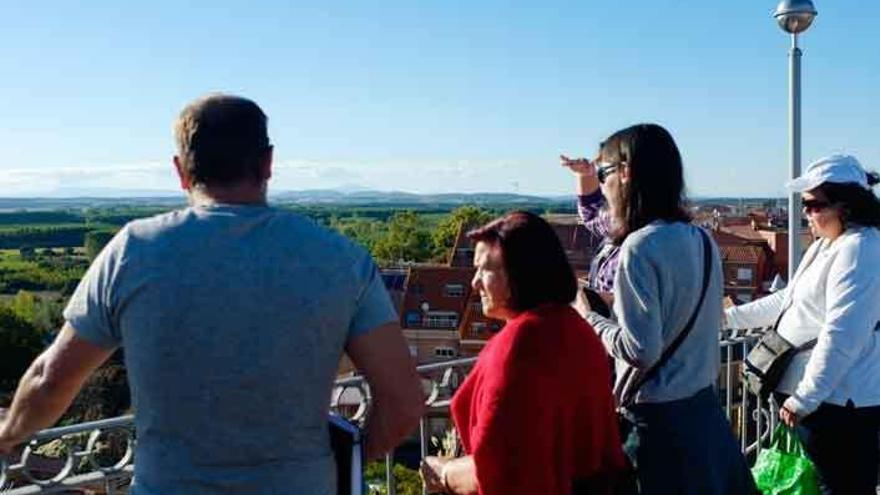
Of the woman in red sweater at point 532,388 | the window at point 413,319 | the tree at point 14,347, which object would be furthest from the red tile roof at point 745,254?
the woman in red sweater at point 532,388

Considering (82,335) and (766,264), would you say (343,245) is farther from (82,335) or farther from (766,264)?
(766,264)

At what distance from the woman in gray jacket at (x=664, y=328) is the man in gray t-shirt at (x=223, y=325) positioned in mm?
881

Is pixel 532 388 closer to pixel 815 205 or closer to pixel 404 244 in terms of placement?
pixel 815 205

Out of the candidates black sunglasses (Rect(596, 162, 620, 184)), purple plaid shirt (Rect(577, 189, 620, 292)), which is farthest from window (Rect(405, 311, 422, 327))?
black sunglasses (Rect(596, 162, 620, 184))

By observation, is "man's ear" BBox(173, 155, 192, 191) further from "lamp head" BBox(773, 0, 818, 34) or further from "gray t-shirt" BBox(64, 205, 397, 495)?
"lamp head" BBox(773, 0, 818, 34)

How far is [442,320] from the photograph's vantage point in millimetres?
42250

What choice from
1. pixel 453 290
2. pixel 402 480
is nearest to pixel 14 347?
pixel 453 290

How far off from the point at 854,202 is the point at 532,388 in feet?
5.44

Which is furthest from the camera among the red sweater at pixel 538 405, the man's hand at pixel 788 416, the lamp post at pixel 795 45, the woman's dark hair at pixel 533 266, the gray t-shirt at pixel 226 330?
the lamp post at pixel 795 45

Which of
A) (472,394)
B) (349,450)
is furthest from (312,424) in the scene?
(472,394)

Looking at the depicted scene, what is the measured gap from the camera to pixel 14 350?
3938cm

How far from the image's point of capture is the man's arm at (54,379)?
2.02 m

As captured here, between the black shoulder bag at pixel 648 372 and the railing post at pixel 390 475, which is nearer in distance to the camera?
the black shoulder bag at pixel 648 372

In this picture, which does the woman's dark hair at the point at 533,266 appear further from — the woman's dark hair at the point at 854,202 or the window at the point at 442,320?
the window at the point at 442,320
